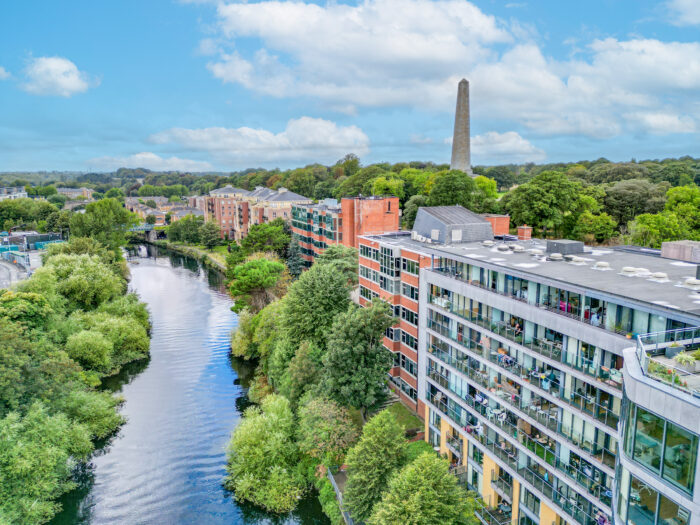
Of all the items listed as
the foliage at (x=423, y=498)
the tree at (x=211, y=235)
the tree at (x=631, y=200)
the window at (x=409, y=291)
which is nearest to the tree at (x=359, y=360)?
the window at (x=409, y=291)

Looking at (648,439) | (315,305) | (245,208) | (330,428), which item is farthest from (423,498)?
(245,208)

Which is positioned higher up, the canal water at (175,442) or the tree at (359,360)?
the tree at (359,360)

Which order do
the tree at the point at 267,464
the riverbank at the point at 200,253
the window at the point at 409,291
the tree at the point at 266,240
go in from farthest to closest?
the riverbank at the point at 200,253
the tree at the point at 266,240
the window at the point at 409,291
the tree at the point at 267,464

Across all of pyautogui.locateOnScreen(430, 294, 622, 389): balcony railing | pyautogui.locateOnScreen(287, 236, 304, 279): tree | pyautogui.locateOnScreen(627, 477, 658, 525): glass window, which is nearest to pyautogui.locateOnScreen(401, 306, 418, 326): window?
pyautogui.locateOnScreen(430, 294, 622, 389): balcony railing

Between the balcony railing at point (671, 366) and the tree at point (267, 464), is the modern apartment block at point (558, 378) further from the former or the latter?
the tree at point (267, 464)

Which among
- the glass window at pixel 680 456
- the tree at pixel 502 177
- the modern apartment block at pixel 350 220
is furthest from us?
the tree at pixel 502 177

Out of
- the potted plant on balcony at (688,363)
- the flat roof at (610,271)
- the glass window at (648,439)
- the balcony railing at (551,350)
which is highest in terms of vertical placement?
the flat roof at (610,271)

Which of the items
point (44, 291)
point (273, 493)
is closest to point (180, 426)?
point (273, 493)

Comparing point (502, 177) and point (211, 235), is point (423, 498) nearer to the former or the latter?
point (211, 235)
